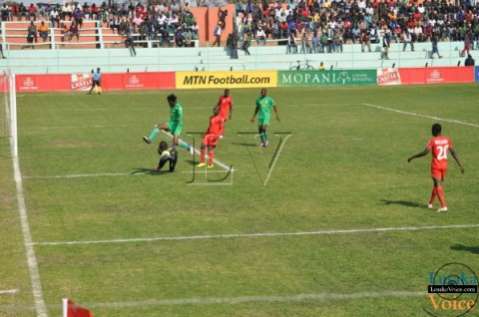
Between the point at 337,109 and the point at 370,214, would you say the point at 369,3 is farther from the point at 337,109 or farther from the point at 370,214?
the point at 370,214

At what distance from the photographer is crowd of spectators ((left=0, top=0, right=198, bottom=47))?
219 feet

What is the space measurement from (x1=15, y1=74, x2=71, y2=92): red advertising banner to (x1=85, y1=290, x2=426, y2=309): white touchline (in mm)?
47576

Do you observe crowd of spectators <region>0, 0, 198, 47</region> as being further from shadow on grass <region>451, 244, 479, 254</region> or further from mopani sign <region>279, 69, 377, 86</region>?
shadow on grass <region>451, 244, 479, 254</region>

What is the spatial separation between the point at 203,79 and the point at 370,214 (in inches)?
1718

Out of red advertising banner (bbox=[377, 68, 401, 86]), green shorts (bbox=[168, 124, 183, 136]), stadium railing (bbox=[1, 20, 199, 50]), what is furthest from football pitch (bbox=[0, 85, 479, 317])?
stadium railing (bbox=[1, 20, 199, 50])

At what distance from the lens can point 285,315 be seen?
11133mm

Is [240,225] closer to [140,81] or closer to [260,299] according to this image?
[260,299]

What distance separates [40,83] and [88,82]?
10.3 feet

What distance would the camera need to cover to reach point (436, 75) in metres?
63.9

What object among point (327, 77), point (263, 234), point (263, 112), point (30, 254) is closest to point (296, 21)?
point (327, 77)

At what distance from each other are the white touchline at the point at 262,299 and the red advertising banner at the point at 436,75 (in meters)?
52.8

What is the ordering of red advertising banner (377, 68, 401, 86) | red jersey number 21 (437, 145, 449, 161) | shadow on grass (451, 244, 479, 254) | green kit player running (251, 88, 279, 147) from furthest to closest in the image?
red advertising banner (377, 68, 401, 86)
green kit player running (251, 88, 279, 147)
red jersey number 21 (437, 145, 449, 161)
shadow on grass (451, 244, 479, 254)

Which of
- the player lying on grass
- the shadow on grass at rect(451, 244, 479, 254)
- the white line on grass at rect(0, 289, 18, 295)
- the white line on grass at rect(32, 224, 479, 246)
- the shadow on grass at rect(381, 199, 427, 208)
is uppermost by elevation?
the player lying on grass

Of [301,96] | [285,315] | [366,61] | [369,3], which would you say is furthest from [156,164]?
[369,3]
